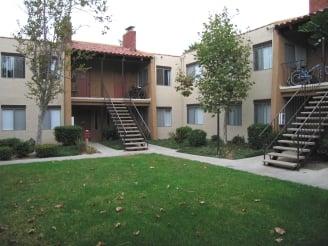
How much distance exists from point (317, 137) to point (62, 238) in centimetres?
1057

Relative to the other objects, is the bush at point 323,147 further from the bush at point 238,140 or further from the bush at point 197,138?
the bush at point 197,138

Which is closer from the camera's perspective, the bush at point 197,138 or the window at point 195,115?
the bush at point 197,138

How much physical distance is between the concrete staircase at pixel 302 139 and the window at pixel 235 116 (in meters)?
5.58

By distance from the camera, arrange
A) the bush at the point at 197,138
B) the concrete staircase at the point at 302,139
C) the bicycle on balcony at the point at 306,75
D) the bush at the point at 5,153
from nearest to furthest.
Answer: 1. the concrete staircase at the point at 302,139
2. the bush at the point at 5,153
3. the bicycle on balcony at the point at 306,75
4. the bush at the point at 197,138

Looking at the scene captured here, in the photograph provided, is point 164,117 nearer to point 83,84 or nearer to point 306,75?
point 83,84

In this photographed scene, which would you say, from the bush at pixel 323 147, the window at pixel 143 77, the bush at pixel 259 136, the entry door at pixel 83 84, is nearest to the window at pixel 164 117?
the window at pixel 143 77

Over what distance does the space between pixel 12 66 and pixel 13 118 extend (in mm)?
2766

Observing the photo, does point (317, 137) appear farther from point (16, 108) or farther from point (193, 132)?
point (16, 108)

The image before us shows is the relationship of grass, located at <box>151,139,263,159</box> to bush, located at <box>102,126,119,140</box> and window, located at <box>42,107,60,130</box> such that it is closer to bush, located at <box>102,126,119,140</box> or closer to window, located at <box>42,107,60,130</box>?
bush, located at <box>102,126,119,140</box>

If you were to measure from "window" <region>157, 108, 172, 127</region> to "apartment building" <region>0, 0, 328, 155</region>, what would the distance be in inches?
2.7

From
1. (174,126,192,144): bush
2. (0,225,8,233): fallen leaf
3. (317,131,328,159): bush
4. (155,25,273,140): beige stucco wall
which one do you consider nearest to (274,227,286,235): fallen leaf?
(0,225,8,233): fallen leaf

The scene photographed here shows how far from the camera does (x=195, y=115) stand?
26.0 metres

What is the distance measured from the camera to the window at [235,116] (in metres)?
21.6

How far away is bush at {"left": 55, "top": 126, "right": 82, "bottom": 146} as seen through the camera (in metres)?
20.5
